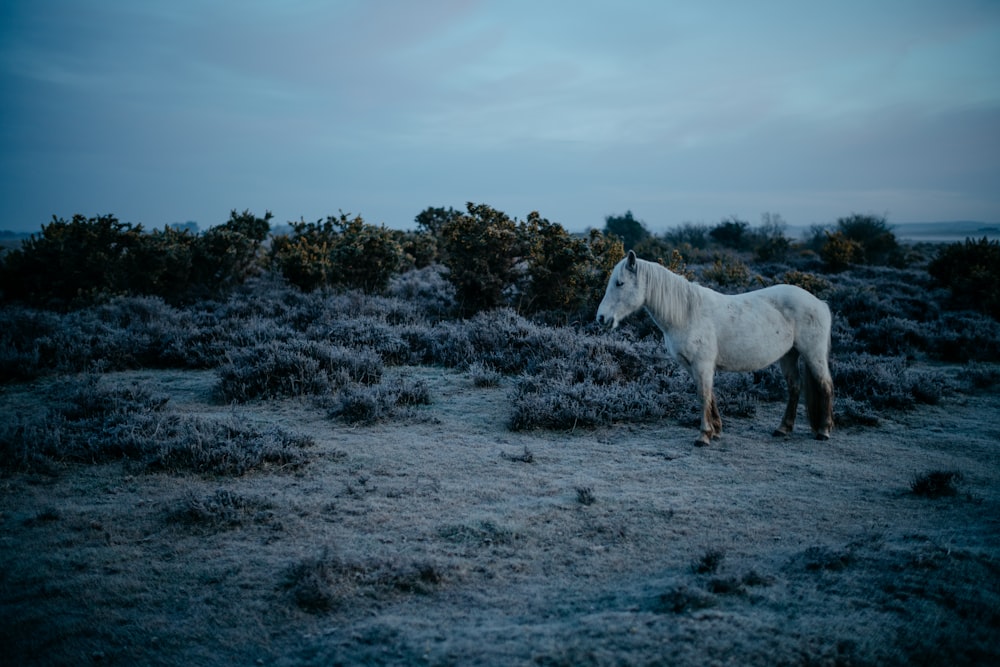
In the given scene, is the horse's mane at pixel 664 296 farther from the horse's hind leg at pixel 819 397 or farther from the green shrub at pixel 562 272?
the green shrub at pixel 562 272

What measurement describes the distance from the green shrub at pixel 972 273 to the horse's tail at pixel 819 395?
924cm

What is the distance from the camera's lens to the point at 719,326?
18.9 ft

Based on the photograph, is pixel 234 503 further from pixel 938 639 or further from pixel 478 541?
pixel 938 639

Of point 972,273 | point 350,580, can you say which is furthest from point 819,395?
point 972,273

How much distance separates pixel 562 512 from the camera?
13.8 ft

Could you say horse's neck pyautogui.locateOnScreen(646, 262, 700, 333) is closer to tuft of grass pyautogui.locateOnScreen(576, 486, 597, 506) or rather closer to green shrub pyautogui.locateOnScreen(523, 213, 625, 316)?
tuft of grass pyautogui.locateOnScreen(576, 486, 597, 506)

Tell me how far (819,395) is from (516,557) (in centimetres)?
419

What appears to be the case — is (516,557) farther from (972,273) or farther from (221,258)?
(972,273)

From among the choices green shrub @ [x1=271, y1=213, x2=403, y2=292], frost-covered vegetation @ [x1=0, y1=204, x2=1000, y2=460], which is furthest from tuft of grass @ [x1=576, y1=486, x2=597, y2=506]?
green shrub @ [x1=271, y1=213, x2=403, y2=292]

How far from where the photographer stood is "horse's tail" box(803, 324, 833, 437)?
586cm

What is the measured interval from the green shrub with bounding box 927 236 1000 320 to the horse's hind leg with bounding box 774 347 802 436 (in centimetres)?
909

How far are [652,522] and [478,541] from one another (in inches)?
52.7

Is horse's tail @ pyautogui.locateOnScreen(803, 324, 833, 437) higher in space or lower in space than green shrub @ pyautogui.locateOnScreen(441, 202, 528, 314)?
lower

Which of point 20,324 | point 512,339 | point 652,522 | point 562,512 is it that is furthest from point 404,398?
point 20,324
